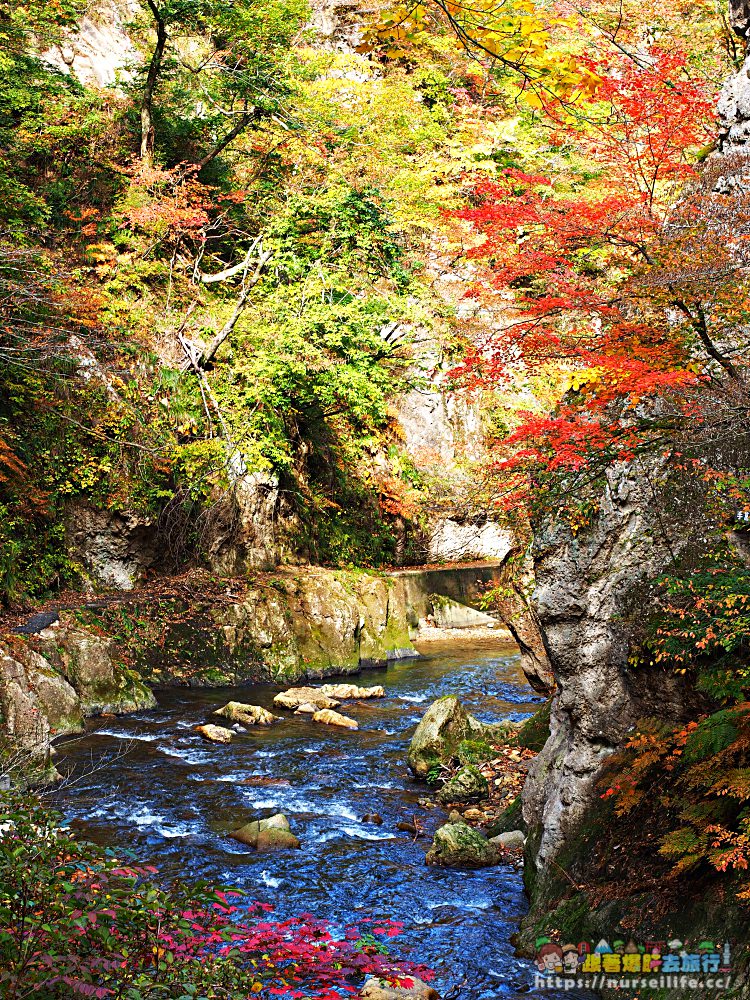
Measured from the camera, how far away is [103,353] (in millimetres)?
14617

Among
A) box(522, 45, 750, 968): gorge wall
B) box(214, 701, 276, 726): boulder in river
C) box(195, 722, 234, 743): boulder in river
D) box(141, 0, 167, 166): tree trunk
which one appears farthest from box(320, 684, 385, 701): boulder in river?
box(141, 0, 167, 166): tree trunk

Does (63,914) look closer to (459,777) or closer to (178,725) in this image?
(459,777)

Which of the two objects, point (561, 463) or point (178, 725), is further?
point (178, 725)

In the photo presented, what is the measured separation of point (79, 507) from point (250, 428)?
3.89 m

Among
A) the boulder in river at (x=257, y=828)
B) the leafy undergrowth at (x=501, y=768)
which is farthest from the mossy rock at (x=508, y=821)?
the boulder in river at (x=257, y=828)

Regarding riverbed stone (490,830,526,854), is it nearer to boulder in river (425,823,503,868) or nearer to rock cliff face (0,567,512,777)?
boulder in river (425,823,503,868)

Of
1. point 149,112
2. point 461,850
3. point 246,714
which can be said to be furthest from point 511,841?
point 149,112

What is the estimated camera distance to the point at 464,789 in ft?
28.5

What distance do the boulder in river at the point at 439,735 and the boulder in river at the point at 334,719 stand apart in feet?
6.11

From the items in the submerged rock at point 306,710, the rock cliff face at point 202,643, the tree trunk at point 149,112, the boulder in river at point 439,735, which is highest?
the tree trunk at point 149,112

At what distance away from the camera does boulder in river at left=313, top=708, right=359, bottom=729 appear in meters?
11.5

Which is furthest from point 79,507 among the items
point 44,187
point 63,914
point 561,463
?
point 63,914

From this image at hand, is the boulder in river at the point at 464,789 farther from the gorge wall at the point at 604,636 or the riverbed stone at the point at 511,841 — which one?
the gorge wall at the point at 604,636

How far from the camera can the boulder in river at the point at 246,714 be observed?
11.3m
